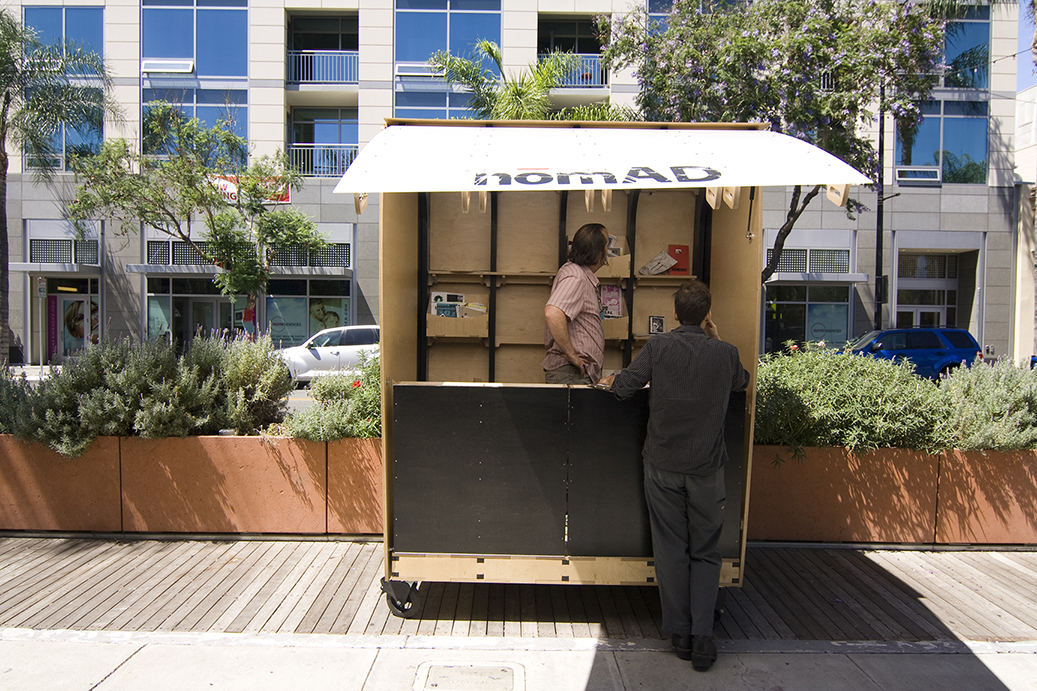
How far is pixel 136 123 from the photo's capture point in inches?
844

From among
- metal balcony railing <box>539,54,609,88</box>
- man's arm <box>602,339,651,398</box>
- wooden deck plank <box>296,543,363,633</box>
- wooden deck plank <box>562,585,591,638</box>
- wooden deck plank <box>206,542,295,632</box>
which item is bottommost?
wooden deck plank <box>562,585,591,638</box>

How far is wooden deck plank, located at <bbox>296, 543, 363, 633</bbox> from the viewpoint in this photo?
388 cm

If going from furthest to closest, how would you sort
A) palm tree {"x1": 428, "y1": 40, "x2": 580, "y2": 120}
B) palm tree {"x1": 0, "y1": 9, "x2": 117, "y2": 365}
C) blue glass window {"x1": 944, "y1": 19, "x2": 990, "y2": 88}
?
blue glass window {"x1": 944, "y1": 19, "x2": 990, "y2": 88} < palm tree {"x1": 0, "y1": 9, "x2": 117, "y2": 365} < palm tree {"x1": 428, "y1": 40, "x2": 580, "y2": 120}

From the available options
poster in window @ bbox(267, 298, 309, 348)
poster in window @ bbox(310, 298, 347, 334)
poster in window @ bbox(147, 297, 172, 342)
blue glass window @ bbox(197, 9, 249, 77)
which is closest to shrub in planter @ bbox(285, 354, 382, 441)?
poster in window @ bbox(310, 298, 347, 334)

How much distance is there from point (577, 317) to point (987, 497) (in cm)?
380

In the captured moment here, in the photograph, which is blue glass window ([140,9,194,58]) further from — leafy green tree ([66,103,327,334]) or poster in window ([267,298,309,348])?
poster in window ([267,298,309,348])

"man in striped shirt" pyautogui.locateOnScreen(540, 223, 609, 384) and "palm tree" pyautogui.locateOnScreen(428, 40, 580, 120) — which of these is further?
"palm tree" pyautogui.locateOnScreen(428, 40, 580, 120)

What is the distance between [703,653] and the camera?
345cm

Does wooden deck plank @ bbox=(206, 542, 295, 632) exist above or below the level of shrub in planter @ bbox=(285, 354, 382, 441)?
below

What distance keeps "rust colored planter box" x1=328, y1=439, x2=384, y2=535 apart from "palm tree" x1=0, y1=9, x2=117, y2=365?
14750 mm

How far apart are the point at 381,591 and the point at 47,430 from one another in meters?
3.01

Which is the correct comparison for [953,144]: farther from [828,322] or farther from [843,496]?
[843,496]

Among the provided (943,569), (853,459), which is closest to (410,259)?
A: (853,459)

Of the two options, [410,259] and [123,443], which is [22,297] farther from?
[410,259]
